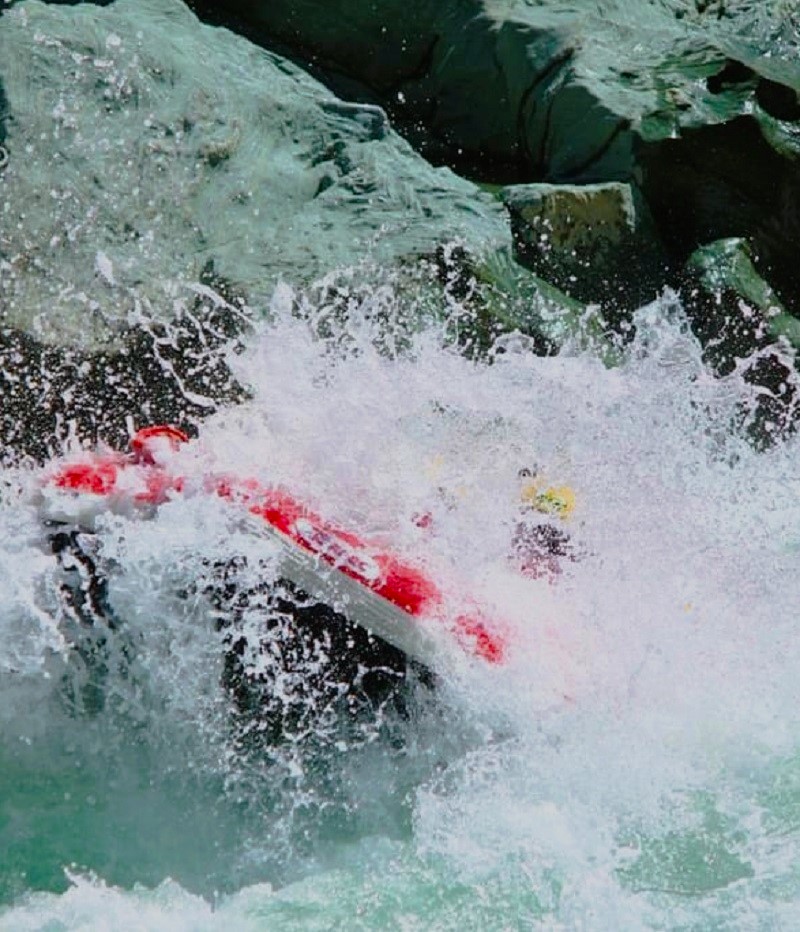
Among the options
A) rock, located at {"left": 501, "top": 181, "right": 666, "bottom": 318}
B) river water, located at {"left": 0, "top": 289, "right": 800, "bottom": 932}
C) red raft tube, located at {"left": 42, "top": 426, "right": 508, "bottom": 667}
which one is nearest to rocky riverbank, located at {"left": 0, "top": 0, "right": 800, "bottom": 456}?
rock, located at {"left": 501, "top": 181, "right": 666, "bottom": 318}

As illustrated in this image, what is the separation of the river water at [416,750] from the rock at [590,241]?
1558mm

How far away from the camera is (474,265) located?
18.5ft

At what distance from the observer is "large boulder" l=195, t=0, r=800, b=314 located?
6113 mm

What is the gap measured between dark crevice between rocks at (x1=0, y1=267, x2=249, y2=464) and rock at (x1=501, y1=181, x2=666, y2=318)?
1238 mm

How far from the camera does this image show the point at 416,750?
3971 millimetres

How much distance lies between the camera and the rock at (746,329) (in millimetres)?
5863

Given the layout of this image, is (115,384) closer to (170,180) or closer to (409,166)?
(170,180)

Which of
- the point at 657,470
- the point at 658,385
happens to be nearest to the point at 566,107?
the point at 658,385

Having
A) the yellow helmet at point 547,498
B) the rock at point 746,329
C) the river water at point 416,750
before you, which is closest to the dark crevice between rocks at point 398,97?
the rock at point 746,329

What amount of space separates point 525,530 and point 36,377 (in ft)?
5.56

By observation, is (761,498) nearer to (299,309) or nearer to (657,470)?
(657,470)

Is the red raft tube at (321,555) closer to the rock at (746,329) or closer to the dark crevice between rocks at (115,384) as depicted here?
the dark crevice between rocks at (115,384)

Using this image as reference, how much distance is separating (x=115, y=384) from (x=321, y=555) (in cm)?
151

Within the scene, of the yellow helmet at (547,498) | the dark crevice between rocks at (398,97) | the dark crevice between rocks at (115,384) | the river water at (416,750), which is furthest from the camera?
the dark crevice between rocks at (398,97)
